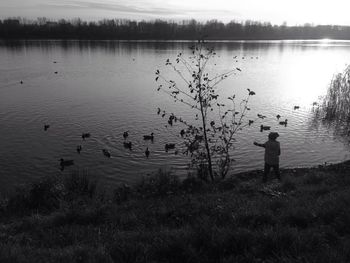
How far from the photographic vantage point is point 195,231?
6414 millimetres

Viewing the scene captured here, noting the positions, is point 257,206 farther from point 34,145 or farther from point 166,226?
point 34,145

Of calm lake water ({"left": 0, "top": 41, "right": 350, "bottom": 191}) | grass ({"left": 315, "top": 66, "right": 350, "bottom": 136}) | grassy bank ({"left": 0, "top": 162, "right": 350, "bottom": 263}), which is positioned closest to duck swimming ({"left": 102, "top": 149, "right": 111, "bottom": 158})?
calm lake water ({"left": 0, "top": 41, "right": 350, "bottom": 191})

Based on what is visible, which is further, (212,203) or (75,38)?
(75,38)

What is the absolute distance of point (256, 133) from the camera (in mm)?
24891

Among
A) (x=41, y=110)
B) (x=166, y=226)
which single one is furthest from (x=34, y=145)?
(x=166, y=226)

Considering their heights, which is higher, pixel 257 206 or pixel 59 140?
pixel 257 206

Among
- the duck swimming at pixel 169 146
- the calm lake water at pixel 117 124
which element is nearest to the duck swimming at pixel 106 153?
the calm lake water at pixel 117 124

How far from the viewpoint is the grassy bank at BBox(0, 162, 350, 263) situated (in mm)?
5727

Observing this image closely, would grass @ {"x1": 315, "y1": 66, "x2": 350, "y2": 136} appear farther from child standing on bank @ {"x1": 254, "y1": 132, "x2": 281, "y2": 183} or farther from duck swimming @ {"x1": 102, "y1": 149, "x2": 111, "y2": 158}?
duck swimming @ {"x1": 102, "y1": 149, "x2": 111, "y2": 158}

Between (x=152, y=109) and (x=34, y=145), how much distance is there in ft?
39.1

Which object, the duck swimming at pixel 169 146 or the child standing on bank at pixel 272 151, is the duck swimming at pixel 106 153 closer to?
the duck swimming at pixel 169 146

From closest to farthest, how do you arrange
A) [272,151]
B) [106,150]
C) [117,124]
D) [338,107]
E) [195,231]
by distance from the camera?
1. [195,231]
2. [272,151]
3. [106,150]
4. [117,124]
5. [338,107]

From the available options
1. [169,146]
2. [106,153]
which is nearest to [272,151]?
[169,146]

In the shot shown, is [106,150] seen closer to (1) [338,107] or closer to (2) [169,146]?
(2) [169,146]
